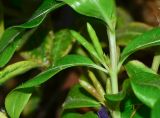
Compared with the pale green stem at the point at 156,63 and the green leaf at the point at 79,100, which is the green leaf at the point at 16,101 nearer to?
the green leaf at the point at 79,100

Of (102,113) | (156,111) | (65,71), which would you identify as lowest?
(65,71)

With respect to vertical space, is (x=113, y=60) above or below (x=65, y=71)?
above

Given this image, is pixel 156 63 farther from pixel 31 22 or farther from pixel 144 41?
pixel 31 22

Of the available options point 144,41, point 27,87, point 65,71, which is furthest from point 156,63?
point 65,71

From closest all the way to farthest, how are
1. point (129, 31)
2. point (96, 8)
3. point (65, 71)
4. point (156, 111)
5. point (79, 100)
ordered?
point (156, 111) < point (96, 8) < point (79, 100) < point (129, 31) < point (65, 71)

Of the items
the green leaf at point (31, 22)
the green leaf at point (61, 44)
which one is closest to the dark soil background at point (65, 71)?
the green leaf at point (61, 44)

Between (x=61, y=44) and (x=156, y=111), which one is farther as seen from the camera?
(x=61, y=44)

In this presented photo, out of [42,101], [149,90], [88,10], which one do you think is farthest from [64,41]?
[149,90]
